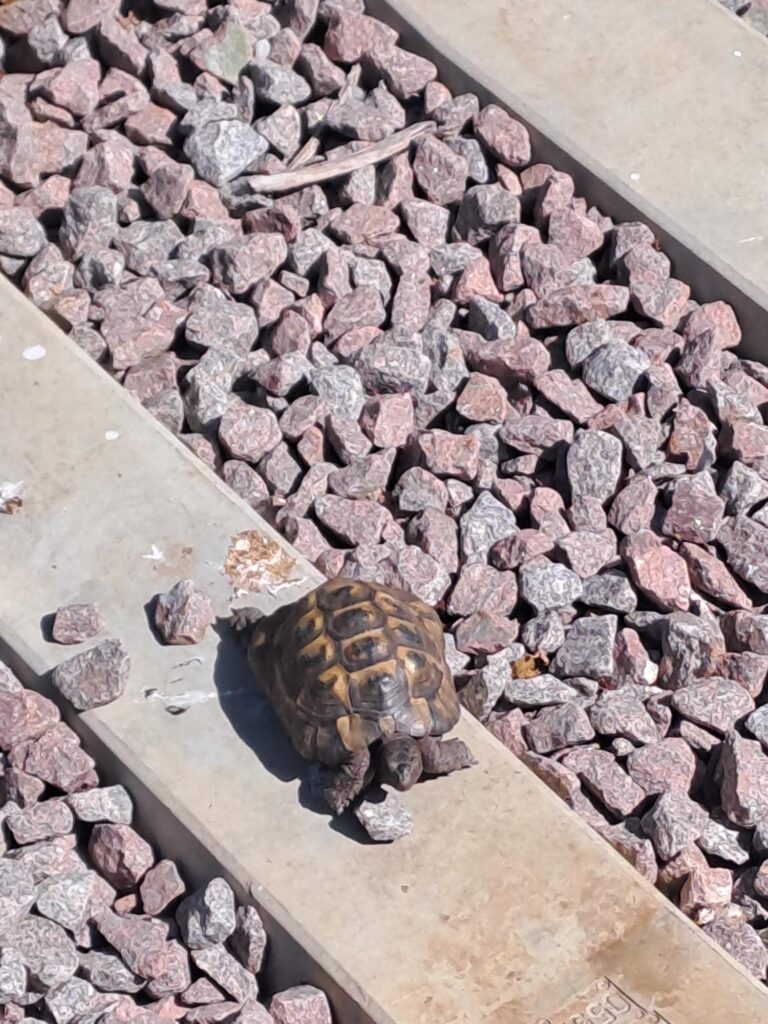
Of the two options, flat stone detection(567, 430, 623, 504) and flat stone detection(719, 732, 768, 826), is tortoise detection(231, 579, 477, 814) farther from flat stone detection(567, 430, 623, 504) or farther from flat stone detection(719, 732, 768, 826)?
flat stone detection(567, 430, 623, 504)

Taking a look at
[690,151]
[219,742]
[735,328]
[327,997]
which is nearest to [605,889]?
[327,997]

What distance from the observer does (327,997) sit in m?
3.47

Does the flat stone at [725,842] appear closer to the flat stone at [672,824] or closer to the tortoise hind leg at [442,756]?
the flat stone at [672,824]

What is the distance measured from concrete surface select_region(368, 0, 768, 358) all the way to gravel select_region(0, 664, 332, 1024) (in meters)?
2.29

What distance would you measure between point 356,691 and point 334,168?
195 cm

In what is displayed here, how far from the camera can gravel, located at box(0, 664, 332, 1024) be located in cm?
345

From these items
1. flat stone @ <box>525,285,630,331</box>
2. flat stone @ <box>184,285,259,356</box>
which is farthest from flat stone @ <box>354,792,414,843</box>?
flat stone @ <box>525,285,630,331</box>

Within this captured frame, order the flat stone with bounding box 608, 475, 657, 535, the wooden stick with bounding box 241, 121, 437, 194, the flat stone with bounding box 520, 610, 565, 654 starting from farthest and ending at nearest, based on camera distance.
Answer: the wooden stick with bounding box 241, 121, 437, 194
the flat stone with bounding box 608, 475, 657, 535
the flat stone with bounding box 520, 610, 565, 654

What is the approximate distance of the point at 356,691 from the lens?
3.72 m

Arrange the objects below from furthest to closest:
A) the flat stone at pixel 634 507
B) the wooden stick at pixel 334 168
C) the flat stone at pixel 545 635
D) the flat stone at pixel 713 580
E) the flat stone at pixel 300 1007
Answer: the wooden stick at pixel 334 168
the flat stone at pixel 634 507
the flat stone at pixel 713 580
the flat stone at pixel 545 635
the flat stone at pixel 300 1007

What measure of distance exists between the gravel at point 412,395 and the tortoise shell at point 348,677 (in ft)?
0.61

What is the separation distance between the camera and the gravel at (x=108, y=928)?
11.3 ft

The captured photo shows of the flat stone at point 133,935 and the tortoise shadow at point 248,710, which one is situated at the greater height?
the tortoise shadow at point 248,710

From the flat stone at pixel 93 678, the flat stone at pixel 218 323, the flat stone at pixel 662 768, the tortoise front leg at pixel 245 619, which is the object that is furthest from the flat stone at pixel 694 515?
the flat stone at pixel 93 678
